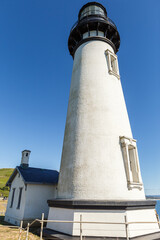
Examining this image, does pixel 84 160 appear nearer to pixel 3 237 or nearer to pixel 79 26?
pixel 3 237

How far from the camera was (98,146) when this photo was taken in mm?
8672

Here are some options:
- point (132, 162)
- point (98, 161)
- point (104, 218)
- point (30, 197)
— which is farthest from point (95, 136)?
point (30, 197)

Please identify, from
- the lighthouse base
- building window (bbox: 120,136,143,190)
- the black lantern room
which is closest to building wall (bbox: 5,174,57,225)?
the lighthouse base

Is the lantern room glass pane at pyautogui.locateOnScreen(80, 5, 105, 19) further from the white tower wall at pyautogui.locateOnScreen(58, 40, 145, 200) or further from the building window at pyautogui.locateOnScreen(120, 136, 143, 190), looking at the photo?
the building window at pyautogui.locateOnScreen(120, 136, 143, 190)

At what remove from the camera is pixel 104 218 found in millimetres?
7043

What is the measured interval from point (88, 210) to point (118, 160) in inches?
112

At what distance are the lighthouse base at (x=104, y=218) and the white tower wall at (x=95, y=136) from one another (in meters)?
0.45

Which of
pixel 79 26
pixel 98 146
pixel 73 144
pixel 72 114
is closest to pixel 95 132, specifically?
pixel 98 146

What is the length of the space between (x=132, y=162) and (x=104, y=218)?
154 inches

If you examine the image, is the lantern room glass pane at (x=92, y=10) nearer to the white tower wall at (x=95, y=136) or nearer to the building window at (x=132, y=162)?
the white tower wall at (x=95, y=136)

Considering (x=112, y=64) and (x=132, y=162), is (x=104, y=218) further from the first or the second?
(x=112, y=64)

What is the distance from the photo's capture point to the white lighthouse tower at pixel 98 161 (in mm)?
7137

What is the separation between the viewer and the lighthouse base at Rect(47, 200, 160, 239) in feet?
22.3

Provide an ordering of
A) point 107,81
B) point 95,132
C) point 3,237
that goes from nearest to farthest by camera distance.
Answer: point 3,237, point 95,132, point 107,81
